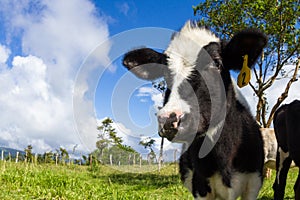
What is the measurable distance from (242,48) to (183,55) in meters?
0.66

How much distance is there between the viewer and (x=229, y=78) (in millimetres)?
3717

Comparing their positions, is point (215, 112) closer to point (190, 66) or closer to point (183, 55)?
point (190, 66)

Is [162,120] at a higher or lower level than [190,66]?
lower

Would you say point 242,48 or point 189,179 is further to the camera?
point 189,179

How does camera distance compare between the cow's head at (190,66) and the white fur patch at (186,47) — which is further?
the white fur patch at (186,47)

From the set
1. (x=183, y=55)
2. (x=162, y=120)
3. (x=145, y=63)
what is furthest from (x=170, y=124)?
(x=145, y=63)

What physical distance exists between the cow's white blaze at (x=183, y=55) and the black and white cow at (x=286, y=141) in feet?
10.6

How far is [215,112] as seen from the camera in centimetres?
328

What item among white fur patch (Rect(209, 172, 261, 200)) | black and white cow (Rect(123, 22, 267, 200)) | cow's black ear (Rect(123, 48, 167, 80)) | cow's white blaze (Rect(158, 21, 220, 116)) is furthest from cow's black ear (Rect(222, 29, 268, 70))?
white fur patch (Rect(209, 172, 261, 200))

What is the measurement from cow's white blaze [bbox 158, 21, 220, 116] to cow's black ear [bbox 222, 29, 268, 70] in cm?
25

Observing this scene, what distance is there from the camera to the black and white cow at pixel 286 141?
6186mm

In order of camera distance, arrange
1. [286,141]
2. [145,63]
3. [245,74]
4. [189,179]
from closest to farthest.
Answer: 1. [245,74]
2. [189,179]
3. [145,63]
4. [286,141]

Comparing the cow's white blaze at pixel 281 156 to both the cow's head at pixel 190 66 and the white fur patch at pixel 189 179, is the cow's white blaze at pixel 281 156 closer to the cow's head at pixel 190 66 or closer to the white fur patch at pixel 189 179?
the white fur patch at pixel 189 179

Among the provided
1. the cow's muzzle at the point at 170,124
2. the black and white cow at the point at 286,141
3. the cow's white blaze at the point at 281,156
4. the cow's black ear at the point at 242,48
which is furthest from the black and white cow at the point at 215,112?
the cow's white blaze at the point at 281,156
